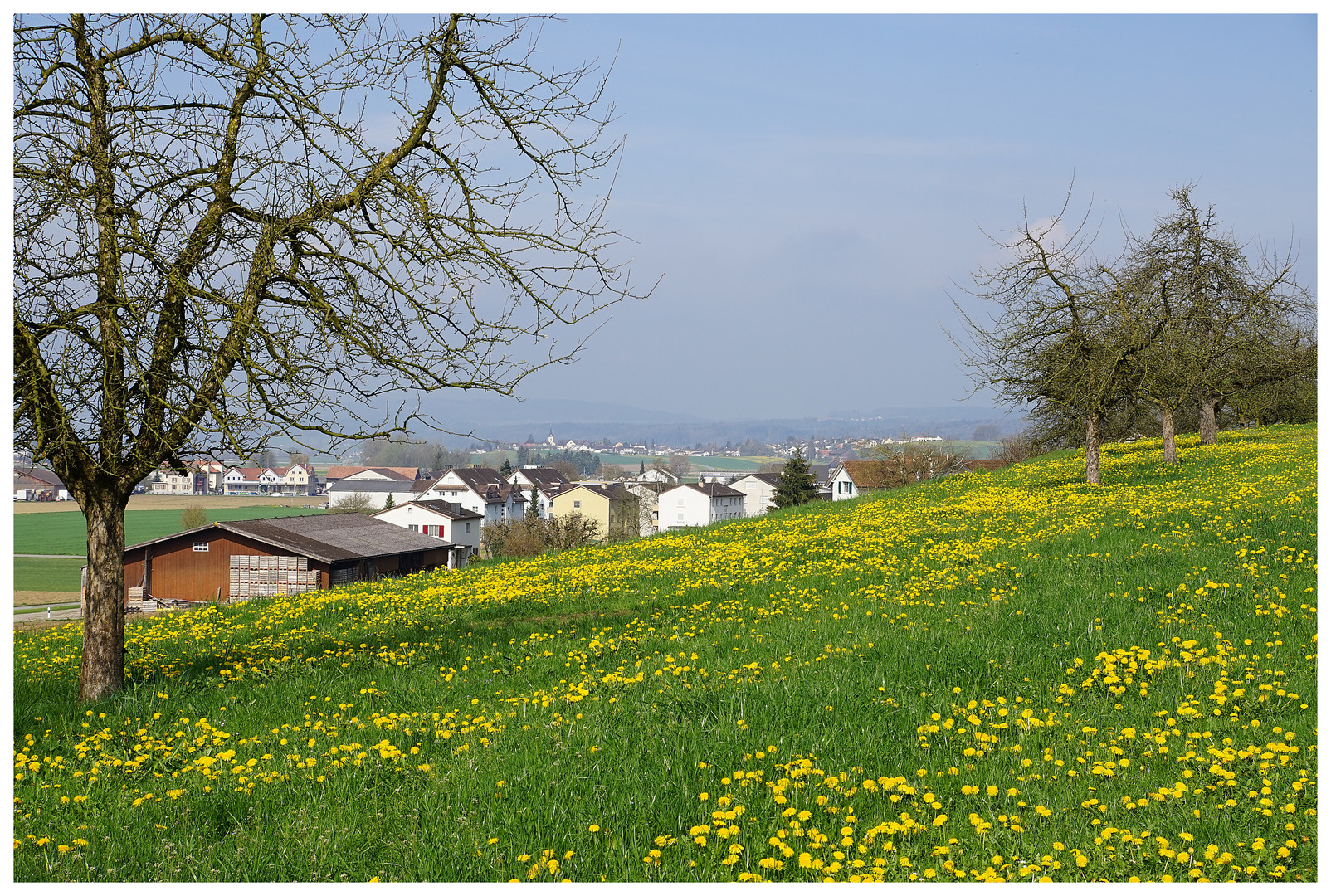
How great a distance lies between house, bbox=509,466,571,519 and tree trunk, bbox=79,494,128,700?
98.8m

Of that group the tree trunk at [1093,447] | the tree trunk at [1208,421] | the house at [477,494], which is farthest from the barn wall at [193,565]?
the house at [477,494]

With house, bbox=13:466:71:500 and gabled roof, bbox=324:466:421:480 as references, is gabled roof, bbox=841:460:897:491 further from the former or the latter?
house, bbox=13:466:71:500

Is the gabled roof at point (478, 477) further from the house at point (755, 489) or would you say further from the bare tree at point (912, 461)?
the bare tree at point (912, 461)

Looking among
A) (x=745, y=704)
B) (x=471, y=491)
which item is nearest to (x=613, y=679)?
(x=745, y=704)

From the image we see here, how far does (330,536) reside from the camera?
39.7 metres

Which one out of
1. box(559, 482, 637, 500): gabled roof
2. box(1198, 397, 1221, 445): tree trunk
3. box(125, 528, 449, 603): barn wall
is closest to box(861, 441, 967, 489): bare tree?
box(1198, 397, 1221, 445): tree trunk

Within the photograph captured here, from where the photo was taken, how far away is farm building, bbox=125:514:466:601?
37.6 meters

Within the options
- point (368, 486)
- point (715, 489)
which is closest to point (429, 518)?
point (715, 489)

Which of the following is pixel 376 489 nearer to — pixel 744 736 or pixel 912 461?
pixel 912 461

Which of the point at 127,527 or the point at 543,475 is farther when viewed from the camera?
the point at 543,475

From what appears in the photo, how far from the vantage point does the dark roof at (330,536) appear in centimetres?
3694

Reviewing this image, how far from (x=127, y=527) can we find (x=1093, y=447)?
2718 centimetres

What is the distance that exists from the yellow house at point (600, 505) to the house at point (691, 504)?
5096mm

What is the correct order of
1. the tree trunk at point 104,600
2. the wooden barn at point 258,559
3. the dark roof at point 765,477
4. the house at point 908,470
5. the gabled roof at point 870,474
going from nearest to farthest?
the tree trunk at point 104,600
the wooden barn at point 258,559
the house at point 908,470
the gabled roof at point 870,474
the dark roof at point 765,477
